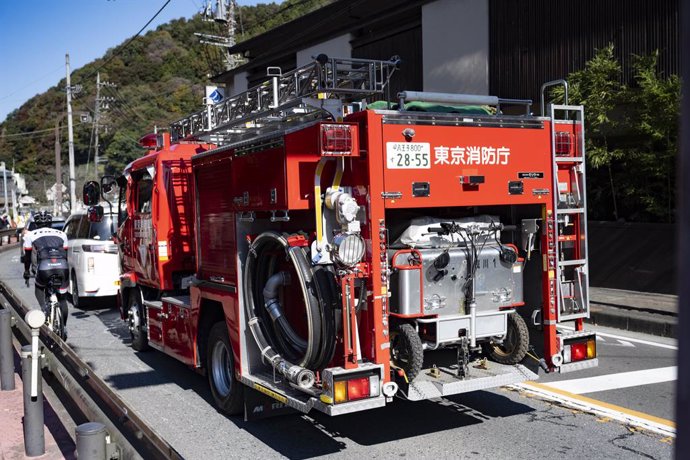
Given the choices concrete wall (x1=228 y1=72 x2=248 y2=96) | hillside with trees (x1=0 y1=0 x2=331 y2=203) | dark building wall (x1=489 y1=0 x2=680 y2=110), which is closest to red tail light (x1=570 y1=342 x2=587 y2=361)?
dark building wall (x1=489 y1=0 x2=680 y2=110)

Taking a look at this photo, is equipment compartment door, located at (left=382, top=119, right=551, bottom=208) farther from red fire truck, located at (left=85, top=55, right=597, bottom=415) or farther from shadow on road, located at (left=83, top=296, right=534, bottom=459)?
shadow on road, located at (left=83, top=296, right=534, bottom=459)

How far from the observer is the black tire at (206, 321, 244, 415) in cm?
629

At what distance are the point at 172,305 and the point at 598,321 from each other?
7.15 meters

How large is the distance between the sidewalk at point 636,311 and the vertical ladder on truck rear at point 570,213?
4.62m

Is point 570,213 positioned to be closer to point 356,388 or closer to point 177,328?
point 356,388

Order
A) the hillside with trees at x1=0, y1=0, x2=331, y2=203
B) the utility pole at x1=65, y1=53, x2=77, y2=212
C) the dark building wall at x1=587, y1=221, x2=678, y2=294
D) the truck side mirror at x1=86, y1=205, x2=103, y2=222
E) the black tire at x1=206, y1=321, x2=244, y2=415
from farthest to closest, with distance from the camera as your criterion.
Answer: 1. the hillside with trees at x1=0, y1=0, x2=331, y2=203
2. the utility pole at x1=65, y1=53, x2=77, y2=212
3. the dark building wall at x1=587, y1=221, x2=678, y2=294
4. the truck side mirror at x1=86, y1=205, x2=103, y2=222
5. the black tire at x1=206, y1=321, x2=244, y2=415

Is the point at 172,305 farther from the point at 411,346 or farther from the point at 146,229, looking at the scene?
the point at 411,346

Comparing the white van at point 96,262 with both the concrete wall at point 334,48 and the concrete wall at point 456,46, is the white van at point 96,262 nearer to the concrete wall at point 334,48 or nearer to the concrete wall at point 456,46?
the concrete wall at point 456,46

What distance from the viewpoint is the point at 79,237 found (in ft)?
44.9

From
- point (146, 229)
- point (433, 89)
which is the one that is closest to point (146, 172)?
point (146, 229)

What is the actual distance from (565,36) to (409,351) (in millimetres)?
12295

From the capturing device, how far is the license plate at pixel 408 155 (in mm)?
5098

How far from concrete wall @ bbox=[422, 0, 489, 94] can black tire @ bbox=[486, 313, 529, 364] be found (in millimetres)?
13103

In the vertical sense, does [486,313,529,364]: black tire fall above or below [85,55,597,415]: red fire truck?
below
